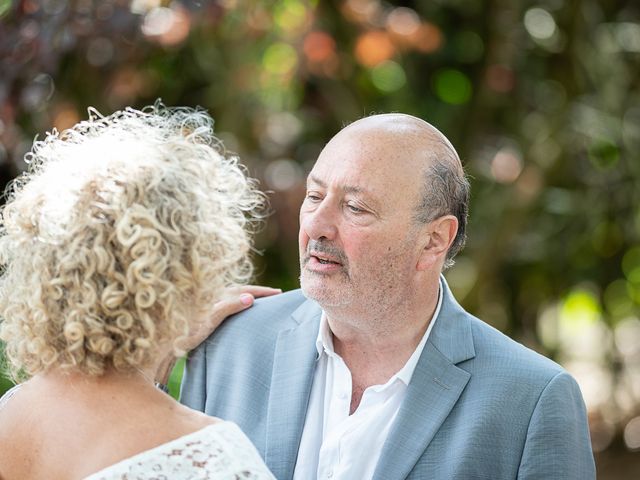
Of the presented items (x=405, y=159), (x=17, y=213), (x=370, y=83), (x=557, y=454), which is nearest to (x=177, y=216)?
(x=17, y=213)

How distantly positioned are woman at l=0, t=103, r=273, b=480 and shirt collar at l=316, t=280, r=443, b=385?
2.68ft

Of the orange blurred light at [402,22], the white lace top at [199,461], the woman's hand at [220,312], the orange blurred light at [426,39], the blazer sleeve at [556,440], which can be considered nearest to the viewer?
the white lace top at [199,461]

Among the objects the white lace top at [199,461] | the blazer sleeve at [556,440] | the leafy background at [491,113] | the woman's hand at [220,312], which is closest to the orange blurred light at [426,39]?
the leafy background at [491,113]

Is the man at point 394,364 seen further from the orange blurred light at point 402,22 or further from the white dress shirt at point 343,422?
the orange blurred light at point 402,22

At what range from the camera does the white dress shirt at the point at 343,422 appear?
8.37 ft

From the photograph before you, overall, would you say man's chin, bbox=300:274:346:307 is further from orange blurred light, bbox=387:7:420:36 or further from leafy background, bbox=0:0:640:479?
orange blurred light, bbox=387:7:420:36

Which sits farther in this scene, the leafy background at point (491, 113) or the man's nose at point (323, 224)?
the leafy background at point (491, 113)

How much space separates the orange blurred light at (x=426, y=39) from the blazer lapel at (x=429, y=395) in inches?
129

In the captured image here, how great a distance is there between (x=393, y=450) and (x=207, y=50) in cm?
373

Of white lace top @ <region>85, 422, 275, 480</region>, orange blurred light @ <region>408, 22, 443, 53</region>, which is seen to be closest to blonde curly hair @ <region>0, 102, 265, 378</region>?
white lace top @ <region>85, 422, 275, 480</region>

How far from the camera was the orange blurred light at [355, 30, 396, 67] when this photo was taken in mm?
5621

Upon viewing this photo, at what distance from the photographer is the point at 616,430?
20.7 feet

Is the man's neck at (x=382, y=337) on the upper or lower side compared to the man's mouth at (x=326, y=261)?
lower

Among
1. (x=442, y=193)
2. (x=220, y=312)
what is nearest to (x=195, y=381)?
(x=220, y=312)
